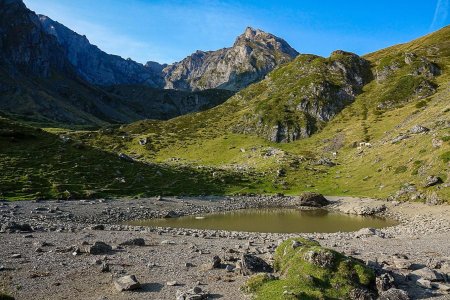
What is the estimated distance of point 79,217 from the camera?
182 ft

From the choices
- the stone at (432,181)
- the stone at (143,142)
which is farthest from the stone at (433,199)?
the stone at (143,142)

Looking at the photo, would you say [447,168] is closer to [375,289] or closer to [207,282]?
[375,289]

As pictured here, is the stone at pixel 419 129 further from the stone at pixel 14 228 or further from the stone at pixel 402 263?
the stone at pixel 14 228

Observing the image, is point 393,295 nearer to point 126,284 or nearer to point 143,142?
point 126,284

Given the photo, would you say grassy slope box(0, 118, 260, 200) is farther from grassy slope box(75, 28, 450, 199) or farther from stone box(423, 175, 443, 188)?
stone box(423, 175, 443, 188)

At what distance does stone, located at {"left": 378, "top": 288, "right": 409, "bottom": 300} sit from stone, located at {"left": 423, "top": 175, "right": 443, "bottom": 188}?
53309 millimetres

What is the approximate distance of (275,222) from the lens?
6294 centimetres

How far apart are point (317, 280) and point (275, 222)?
40.0m

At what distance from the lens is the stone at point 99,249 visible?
32062mm

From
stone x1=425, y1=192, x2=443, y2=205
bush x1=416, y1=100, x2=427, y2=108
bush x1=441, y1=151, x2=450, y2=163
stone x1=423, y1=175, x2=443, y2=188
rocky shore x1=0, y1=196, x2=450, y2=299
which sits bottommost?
rocky shore x1=0, y1=196, x2=450, y2=299

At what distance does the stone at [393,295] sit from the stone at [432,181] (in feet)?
175

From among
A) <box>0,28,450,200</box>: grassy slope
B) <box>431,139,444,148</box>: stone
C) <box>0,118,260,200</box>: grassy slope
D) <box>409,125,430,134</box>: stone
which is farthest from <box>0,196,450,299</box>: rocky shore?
<box>409,125,430,134</box>: stone

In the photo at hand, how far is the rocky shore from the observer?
24062 mm

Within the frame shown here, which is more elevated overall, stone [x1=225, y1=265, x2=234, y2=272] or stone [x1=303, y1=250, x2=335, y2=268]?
stone [x1=303, y1=250, x2=335, y2=268]
